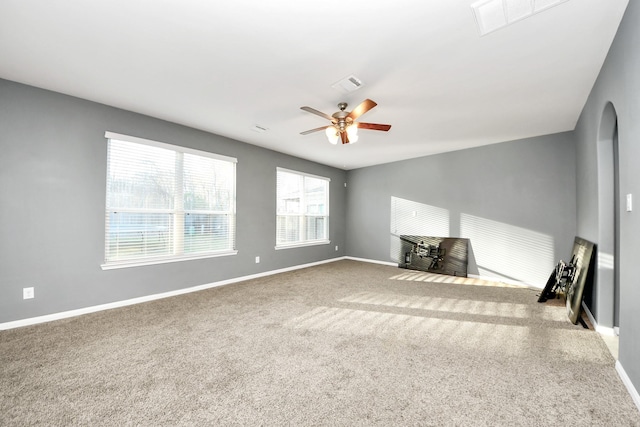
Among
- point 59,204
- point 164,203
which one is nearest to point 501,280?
point 164,203

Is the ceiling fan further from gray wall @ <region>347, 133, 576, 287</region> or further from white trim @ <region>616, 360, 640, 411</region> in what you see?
gray wall @ <region>347, 133, 576, 287</region>

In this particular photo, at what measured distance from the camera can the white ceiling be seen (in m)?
1.80

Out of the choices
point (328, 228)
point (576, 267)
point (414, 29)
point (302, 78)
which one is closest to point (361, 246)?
point (328, 228)

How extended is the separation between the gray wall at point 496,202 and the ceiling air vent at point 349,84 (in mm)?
3476

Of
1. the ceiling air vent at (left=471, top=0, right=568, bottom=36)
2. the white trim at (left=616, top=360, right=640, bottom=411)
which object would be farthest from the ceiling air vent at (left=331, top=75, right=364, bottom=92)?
the white trim at (left=616, top=360, right=640, bottom=411)

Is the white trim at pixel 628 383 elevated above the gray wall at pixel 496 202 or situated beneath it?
situated beneath

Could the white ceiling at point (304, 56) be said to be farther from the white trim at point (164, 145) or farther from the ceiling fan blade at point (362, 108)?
the white trim at point (164, 145)

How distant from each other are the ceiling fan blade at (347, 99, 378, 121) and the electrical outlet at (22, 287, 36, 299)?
3914 millimetres

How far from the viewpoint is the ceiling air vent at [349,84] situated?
257 cm

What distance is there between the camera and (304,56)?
2260 millimetres

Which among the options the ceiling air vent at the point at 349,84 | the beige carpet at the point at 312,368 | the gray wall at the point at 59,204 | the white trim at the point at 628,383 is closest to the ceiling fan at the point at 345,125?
the ceiling air vent at the point at 349,84

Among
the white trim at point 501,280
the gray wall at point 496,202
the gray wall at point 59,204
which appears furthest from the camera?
the white trim at point 501,280

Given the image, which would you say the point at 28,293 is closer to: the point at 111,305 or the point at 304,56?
the point at 111,305

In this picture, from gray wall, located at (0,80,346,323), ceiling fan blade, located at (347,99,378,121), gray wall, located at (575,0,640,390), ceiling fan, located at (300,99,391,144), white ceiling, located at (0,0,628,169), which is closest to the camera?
gray wall, located at (575,0,640,390)
